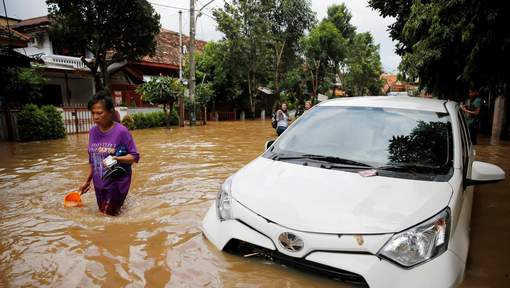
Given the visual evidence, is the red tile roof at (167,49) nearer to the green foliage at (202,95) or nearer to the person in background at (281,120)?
the green foliage at (202,95)

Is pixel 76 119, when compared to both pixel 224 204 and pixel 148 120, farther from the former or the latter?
pixel 224 204

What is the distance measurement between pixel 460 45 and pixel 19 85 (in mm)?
15056

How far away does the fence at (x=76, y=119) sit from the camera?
15.6m

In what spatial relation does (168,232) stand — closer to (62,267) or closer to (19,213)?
(62,267)

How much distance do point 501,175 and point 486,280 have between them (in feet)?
3.01

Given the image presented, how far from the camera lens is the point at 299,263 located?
91.0 inches

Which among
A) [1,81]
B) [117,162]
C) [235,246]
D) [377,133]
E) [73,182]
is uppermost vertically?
[1,81]

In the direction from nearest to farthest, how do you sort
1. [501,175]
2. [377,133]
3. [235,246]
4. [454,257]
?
[454,257]
[235,246]
[501,175]
[377,133]

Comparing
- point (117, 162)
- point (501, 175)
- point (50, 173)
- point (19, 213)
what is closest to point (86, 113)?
point (50, 173)

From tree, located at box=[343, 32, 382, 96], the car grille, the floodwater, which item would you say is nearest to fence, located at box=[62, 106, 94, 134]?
the floodwater

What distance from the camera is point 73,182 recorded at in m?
6.73

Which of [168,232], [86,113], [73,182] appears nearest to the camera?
[168,232]

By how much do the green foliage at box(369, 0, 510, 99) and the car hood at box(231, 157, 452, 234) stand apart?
292 centimetres

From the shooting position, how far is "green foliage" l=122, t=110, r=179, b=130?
734 inches
